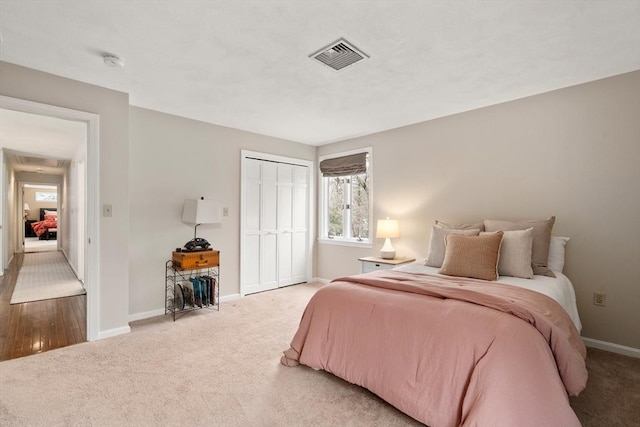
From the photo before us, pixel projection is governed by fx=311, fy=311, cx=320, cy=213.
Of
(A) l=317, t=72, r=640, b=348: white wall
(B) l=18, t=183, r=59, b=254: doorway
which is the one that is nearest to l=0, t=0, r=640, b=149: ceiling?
(A) l=317, t=72, r=640, b=348: white wall

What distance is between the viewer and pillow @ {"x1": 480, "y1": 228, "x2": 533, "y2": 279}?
261 cm

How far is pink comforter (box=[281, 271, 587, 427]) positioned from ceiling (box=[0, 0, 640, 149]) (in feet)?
5.60

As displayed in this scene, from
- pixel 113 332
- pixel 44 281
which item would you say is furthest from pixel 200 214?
pixel 44 281

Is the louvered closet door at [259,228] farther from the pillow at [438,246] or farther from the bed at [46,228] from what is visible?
the bed at [46,228]

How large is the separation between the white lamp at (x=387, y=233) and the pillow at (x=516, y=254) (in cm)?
143

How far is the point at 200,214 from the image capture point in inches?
144

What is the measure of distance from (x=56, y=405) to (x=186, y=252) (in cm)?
184

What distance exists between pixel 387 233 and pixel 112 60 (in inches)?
129

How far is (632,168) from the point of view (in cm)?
263

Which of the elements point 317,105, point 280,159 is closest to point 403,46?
point 317,105

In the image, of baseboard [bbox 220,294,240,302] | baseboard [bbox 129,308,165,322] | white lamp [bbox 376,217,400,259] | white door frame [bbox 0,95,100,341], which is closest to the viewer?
white door frame [bbox 0,95,100,341]

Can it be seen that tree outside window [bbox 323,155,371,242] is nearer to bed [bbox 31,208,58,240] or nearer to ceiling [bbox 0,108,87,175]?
ceiling [bbox 0,108,87,175]

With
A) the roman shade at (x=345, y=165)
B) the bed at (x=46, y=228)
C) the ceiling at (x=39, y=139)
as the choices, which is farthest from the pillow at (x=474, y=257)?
the bed at (x=46, y=228)

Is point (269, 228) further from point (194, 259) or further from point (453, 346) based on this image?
point (453, 346)
